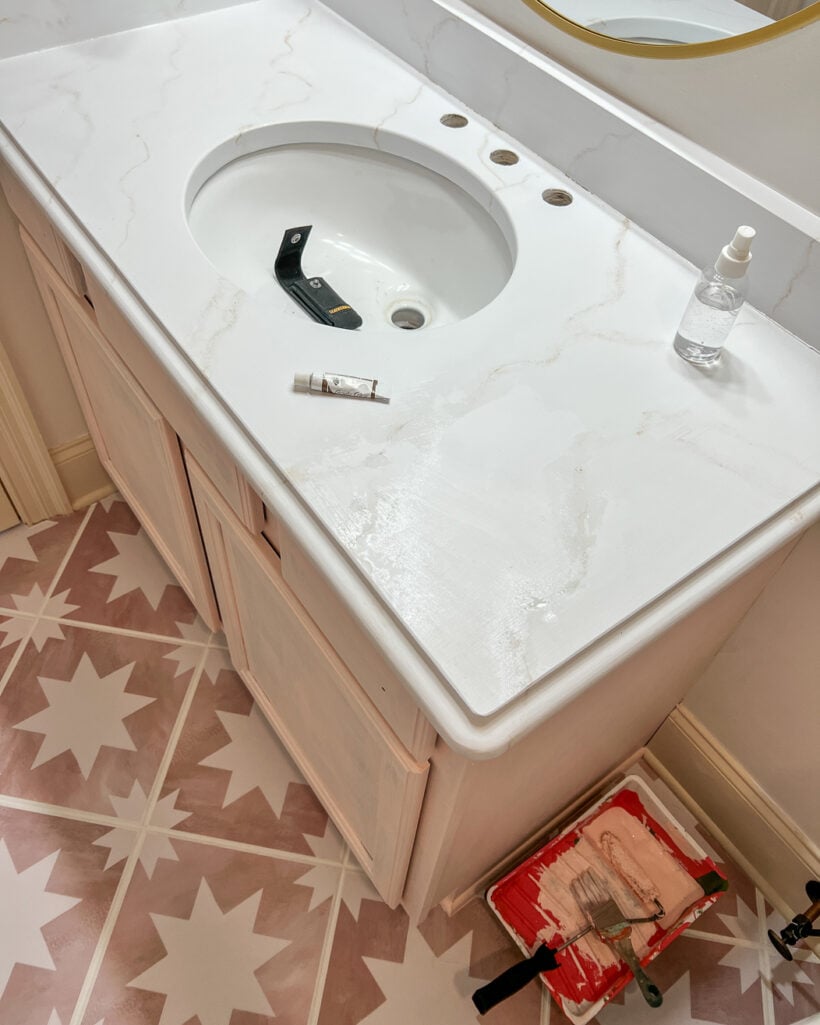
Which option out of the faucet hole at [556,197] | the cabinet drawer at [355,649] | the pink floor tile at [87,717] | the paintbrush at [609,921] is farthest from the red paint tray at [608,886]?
the faucet hole at [556,197]

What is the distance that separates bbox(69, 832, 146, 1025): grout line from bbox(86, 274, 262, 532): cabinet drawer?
2.26 feet

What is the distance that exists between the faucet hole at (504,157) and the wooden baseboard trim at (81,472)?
99cm

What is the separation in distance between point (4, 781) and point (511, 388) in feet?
3.62

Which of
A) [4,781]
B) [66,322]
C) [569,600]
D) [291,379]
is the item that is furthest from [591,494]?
[4,781]

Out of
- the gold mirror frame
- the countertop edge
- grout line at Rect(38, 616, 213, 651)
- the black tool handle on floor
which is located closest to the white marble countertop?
the countertop edge

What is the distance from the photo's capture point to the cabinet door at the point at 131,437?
3.53 feet

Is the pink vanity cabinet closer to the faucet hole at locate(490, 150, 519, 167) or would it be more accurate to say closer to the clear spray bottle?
the clear spray bottle

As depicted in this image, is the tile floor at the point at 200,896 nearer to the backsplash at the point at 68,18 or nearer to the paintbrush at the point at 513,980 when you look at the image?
the paintbrush at the point at 513,980

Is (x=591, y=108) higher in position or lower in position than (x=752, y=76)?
lower

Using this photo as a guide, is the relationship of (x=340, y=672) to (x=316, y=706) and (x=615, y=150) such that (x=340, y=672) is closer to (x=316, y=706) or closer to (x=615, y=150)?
(x=316, y=706)

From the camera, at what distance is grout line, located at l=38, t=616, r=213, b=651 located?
4.93 ft

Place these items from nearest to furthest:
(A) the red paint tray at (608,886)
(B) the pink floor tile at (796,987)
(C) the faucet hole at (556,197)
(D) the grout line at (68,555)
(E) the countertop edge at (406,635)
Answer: (E) the countertop edge at (406,635) → (C) the faucet hole at (556,197) → (A) the red paint tray at (608,886) → (B) the pink floor tile at (796,987) → (D) the grout line at (68,555)

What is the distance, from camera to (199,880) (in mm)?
1254

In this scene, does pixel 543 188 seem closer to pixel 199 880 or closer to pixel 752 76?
pixel 752 76
